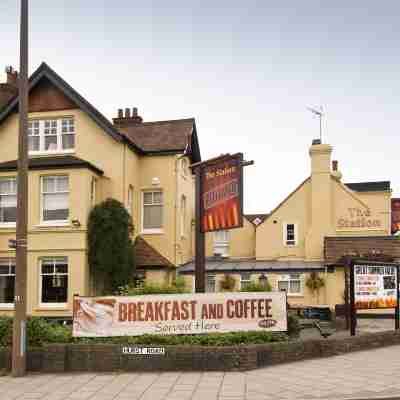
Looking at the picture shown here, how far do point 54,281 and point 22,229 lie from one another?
39.5 ft

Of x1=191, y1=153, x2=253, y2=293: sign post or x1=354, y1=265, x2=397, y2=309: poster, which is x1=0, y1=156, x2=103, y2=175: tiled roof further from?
x1=354, y1=265, x2=397, y2=309: poster

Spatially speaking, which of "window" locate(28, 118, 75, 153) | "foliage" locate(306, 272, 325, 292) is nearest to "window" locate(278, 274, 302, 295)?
"foliage" locate(306, 272, 325, 292)

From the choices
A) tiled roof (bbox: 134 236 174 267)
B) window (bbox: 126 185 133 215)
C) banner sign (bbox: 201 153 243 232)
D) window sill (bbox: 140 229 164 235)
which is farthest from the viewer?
window sill (bbox: 140 229 164 235)

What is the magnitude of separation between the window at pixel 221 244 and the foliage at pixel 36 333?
61.7 ft

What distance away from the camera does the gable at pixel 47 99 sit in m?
25.2

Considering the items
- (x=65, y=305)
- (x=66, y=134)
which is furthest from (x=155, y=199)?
(x=65, y=305)

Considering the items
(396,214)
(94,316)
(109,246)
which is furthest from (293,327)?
(396,214)

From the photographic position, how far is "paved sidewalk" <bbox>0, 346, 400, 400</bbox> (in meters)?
9.80

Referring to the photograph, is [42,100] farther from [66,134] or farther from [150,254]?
[150,254]

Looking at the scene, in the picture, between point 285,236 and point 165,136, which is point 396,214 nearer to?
point 285,236

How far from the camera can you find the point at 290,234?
30.3 meters

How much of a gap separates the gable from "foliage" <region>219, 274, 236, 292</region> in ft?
35.0

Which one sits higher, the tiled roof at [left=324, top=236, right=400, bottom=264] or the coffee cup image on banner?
the tiled roof at [left=324, top=236, right=400, bottom=264]

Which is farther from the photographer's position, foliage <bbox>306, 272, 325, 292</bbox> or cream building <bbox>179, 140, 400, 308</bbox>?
cream building <bbox>179, 140, 400, 308</bbox>
